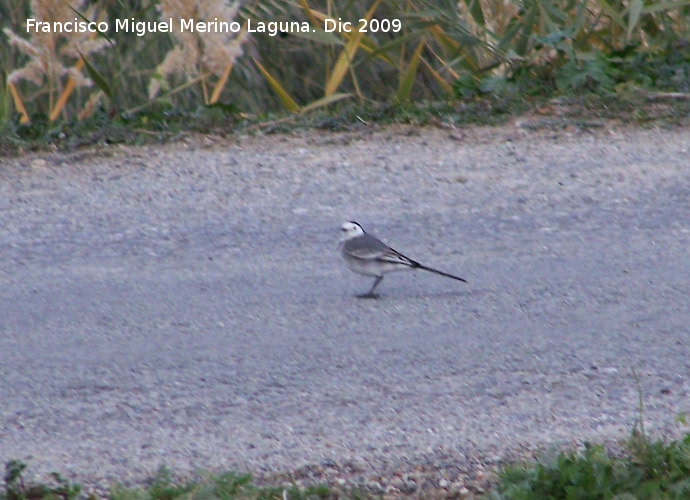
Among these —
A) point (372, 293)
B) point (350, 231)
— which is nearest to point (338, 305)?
point (372, 293)

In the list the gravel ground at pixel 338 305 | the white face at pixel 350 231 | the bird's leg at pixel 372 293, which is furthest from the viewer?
the white face at pixel 350 231

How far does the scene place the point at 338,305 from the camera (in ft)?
18.3

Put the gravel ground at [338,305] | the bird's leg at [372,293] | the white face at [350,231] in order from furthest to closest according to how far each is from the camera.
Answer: the white face at [350,231] < the bird's leg at [372,293] < the gravel ground at [338,305]

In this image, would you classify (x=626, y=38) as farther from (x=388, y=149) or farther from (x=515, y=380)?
(x=515, y=380)

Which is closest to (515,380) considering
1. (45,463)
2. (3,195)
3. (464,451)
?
(464,451)

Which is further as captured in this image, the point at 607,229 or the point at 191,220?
the point at 191,220

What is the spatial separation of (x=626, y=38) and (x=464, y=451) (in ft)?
20.4

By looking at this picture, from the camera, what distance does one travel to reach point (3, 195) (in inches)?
293

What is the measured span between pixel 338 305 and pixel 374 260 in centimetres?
33

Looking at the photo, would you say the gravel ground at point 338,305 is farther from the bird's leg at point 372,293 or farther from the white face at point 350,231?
the white face at point 350,231

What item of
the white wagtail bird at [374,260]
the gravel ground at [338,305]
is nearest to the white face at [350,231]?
the white wagtail bird at [374,260]

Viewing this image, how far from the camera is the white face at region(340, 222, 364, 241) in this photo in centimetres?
595

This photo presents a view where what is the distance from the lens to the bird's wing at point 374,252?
5762mm

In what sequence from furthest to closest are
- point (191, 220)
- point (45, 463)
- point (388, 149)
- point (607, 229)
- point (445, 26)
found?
point (445, 26)
point (388, 149)
point (191, 220)
point (607, 229)
point (45, 463)
